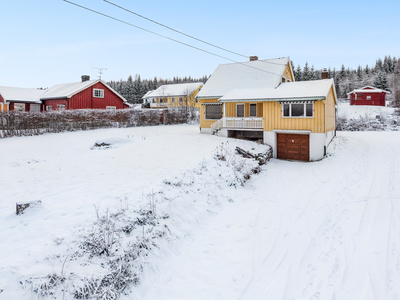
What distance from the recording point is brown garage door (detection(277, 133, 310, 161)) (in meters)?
18.3

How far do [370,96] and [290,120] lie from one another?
41176 millimetres

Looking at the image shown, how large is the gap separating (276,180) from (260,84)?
38.5ft

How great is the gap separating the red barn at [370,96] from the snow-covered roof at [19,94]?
185 ft

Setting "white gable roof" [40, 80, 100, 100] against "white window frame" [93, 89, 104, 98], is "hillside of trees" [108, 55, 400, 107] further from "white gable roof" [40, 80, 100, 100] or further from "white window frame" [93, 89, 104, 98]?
"white window frame" [93, 89, 104, 98]

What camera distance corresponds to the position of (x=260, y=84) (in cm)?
2220

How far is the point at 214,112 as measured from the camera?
904 inches

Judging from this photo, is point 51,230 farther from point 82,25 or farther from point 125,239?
point 82,25

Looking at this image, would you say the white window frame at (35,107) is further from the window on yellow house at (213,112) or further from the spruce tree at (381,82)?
the spruce tree at (381,82)

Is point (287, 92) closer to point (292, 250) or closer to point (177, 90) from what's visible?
point (292, 250)

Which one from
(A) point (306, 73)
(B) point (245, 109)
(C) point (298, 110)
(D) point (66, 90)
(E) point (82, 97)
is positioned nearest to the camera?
(C) point (298, 110)

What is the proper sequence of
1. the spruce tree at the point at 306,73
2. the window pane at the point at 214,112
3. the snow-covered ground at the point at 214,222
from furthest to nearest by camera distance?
the spruce tree at the point at 306,73 → the window pane at the point at 214,112 → the snow-covered ground at the point at 214,222

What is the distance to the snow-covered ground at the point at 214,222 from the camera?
4895 mm

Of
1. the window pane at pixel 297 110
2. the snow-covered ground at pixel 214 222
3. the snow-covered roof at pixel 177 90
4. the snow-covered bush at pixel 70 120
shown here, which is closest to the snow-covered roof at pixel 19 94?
the snow-covered bush at pixel 70 120

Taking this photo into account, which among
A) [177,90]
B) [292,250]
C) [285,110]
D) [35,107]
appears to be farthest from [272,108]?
[177,90]
